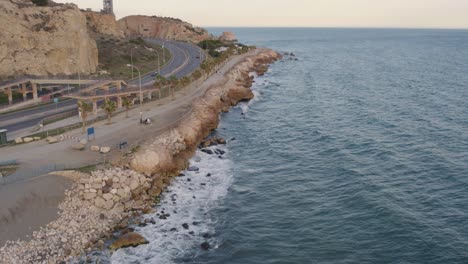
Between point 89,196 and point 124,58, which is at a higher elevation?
point 124,58

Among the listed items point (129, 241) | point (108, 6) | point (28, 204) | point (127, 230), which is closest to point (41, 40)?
point (28, 204)

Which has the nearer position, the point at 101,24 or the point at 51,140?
the point at 51,140

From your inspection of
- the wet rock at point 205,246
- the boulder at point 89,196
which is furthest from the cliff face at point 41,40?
the wet rock at point 205,246

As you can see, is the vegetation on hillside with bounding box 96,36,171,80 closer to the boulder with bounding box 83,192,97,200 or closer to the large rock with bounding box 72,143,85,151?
the large rock with bounding box 72,143,85,151

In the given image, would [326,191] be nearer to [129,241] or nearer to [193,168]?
[193,168]

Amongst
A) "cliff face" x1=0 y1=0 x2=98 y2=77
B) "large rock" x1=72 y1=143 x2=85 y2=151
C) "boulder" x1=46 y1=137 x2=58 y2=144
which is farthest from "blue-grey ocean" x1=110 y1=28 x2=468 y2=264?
"cliff face" x1=0 y1=0 x2=98 y2=77

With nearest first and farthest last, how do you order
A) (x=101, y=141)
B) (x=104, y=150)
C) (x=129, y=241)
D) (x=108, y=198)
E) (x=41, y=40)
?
(x=129, y=241) < (x=108, y=198) < (x=104, y=150) < (x=101, y=141) < (x=41, y=40)

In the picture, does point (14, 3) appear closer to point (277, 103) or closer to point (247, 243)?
point (277, 103)
